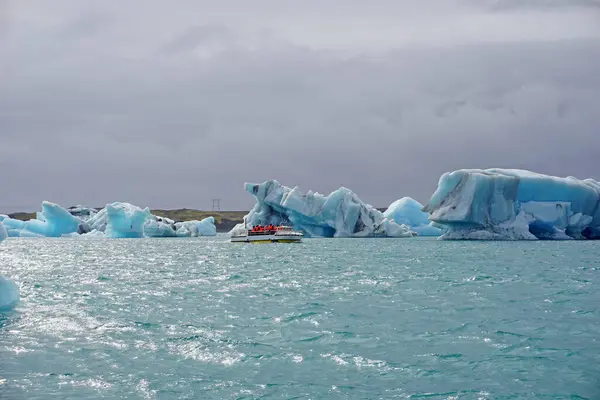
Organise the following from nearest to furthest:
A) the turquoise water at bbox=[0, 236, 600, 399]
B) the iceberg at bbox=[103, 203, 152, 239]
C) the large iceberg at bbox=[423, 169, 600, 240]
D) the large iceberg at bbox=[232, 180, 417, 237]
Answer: the turquoise water at bbox=[0, 236, 600, 399] → the large iceberg at bbox=[423, 169, 600, 240] → the large iceberg at bbox=[232, 180, 417, 237] → the iceberg at bbox=[103, 203, 152, 239]

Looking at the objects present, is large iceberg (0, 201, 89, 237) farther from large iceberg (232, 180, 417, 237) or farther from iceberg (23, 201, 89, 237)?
large iceberg (232, 180, 417, 237)

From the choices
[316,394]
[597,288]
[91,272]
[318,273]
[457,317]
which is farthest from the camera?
[91,272]

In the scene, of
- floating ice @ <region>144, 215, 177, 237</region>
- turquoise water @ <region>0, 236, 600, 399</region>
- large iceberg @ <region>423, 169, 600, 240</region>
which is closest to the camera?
turquoise water @ <region>0, 236, 600, 399</region>

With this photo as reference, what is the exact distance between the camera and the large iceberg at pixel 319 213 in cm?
7244

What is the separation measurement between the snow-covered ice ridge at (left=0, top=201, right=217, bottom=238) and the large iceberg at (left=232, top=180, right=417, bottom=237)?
715 inches

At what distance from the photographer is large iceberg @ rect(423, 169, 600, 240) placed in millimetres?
58406

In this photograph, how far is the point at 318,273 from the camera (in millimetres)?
30062

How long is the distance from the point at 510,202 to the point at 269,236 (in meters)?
23.9

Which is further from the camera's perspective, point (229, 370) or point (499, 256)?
point (499, 256)

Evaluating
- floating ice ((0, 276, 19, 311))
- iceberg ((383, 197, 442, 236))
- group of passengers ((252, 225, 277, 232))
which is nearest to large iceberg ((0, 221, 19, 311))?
floating ice ((0, 276, 19, 311))

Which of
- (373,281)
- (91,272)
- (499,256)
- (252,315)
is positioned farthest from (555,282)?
(91,272)

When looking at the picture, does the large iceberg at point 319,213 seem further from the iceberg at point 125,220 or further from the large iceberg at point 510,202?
the iceberg at point 125,220

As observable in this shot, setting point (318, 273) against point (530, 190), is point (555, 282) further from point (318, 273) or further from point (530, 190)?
point (530, 190)

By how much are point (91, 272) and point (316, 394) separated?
24.9 meters
